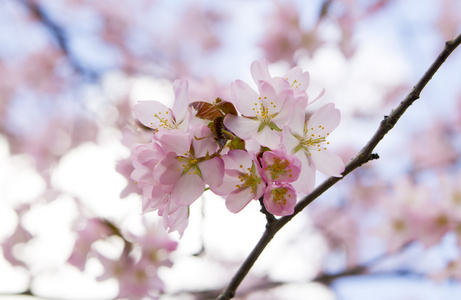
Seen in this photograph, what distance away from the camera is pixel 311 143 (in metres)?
0.81

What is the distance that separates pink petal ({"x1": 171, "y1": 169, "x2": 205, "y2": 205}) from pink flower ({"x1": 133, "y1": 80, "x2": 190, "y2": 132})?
0.32 feet

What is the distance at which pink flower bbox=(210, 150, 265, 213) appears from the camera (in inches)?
28.0

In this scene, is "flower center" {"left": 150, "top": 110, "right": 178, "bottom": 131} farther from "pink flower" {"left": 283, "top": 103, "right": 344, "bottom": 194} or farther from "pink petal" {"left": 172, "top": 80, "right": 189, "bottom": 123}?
"pink flower" {"left": 283, "top": 103, "right": 344, "bottom": 194}

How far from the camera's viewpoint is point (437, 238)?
2072mm

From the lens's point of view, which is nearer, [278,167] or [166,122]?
[278,167]

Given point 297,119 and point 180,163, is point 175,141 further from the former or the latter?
point 297,119

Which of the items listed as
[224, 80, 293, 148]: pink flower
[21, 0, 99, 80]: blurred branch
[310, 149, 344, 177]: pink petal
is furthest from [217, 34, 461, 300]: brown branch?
[21, 0, 99, 80]: blurred branch

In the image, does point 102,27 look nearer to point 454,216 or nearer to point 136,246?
point 136,246

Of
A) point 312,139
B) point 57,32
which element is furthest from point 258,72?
point 57,32

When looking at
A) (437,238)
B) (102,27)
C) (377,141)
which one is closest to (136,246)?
(377,141)

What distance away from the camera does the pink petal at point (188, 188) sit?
722 millimetres

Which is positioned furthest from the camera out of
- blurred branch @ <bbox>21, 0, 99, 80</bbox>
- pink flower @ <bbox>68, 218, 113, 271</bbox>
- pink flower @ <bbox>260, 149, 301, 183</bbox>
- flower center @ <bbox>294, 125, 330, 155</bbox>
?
blurred branch @ <bbox>21, 0, 99, 80</bbox>

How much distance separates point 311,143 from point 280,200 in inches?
5.8

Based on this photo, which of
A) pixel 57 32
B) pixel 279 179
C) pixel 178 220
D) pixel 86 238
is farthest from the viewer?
pixel 57 32
